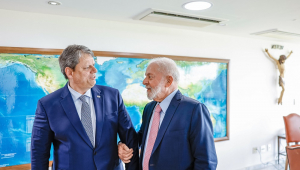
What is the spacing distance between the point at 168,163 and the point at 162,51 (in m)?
2.01

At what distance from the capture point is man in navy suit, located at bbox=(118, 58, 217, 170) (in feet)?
4.79

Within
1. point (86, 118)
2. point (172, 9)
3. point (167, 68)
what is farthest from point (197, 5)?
point (86, 118)

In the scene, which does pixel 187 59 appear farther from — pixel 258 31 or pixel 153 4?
pixel 153 4

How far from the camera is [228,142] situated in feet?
12.6

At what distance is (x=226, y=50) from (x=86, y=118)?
115 inches

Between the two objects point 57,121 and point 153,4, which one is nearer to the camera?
point 57,121

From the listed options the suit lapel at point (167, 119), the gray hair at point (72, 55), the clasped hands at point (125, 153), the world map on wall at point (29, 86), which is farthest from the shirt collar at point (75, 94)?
the world map on wall at point (29, 86)

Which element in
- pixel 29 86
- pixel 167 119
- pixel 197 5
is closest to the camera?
pixel 167 119

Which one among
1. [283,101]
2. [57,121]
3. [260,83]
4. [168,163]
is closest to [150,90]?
[168,163]

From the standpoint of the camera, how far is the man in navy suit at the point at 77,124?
146 centimetres

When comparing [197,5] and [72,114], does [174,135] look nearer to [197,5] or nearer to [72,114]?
[72,114]

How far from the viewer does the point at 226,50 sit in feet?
12.5

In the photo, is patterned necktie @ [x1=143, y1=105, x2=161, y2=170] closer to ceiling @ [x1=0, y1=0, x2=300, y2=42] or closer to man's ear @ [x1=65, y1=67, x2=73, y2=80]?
man's ear @ [x1=65, y1=67, x2=73, y2=80]

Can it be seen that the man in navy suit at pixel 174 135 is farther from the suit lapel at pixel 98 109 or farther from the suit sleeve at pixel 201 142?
the suit lapel at pixel 98 109
